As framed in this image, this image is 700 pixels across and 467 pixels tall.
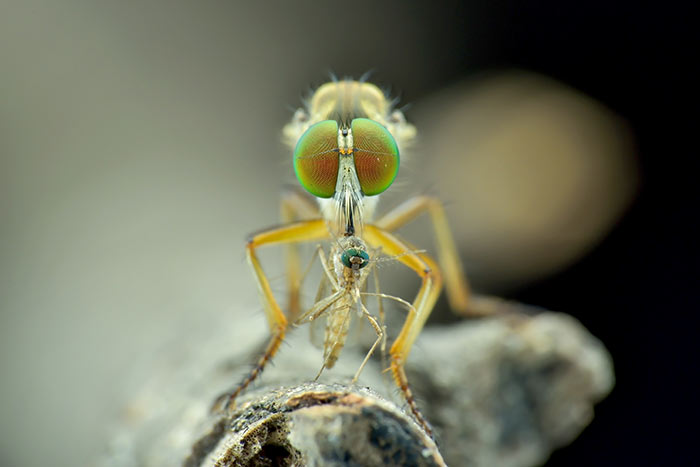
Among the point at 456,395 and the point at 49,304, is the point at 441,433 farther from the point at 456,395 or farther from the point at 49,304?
the point at 49,304

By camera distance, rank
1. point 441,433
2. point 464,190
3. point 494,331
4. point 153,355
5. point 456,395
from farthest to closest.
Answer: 1. point 464,190
2. point 153,355
3. point 494,331
4. point 456,395
5. point 441,433

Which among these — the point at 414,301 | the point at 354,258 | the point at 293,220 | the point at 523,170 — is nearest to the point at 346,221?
the point at 354,258

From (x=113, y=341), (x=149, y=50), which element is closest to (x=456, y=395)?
(x=113, y=341)

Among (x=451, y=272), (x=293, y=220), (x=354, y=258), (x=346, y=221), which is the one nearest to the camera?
(x=354, y=258)

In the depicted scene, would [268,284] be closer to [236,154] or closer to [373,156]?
[373,156]

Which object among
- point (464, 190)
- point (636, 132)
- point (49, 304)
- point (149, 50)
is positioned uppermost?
point (149, 50)
